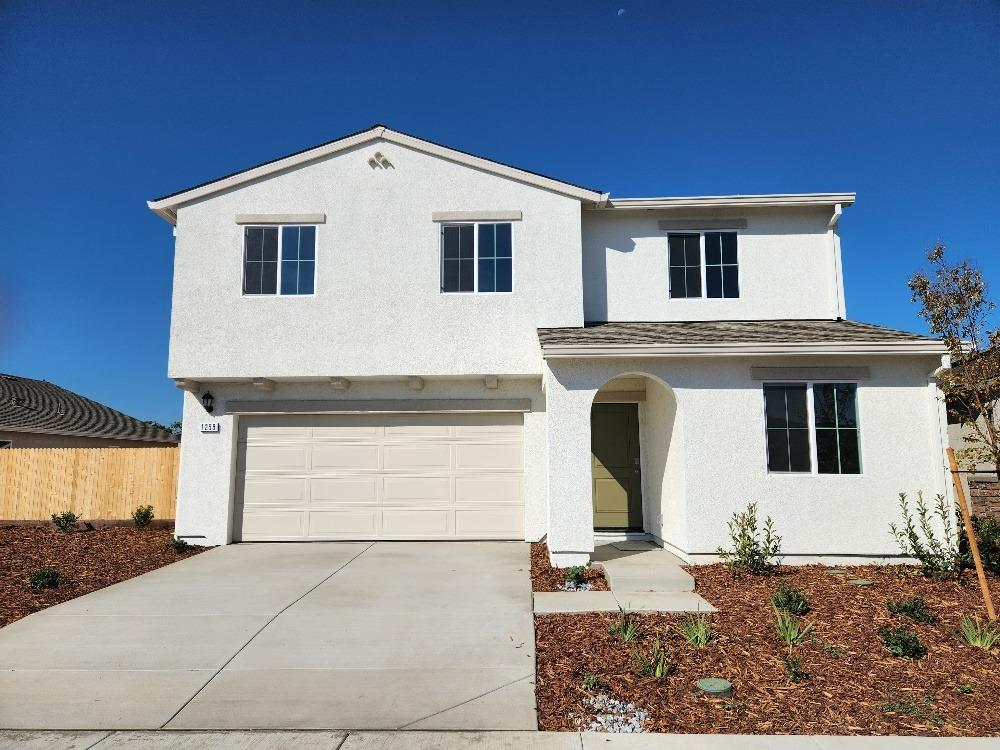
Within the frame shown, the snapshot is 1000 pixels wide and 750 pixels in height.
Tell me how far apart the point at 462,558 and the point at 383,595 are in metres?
2.36

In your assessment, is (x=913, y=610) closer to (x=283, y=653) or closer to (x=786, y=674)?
(x=786, y=674)

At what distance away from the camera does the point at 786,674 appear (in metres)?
4.89

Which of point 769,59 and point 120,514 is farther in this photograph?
point 120,514

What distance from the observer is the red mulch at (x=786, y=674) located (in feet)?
13.9

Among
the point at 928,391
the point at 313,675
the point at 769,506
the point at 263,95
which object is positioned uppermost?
the point at 263,95

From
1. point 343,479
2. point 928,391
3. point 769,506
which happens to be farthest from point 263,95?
point 928,391

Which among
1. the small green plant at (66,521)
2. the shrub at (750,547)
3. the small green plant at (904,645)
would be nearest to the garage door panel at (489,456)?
the shrub at (750,547)

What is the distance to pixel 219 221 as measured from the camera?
1146cm

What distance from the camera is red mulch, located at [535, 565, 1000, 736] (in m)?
4.23

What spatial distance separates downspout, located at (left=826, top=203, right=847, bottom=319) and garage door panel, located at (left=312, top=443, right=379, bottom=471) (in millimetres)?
8916

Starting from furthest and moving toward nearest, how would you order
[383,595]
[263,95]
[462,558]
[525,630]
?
[263,95] → [462,558] → [383,595] → [525,630]

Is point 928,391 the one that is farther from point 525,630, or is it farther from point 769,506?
point 525,630

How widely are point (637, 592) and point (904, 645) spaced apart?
2.74 m

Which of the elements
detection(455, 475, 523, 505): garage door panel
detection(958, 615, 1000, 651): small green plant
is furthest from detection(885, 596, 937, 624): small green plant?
detection(455, 475, 523, 505): garage door panel
